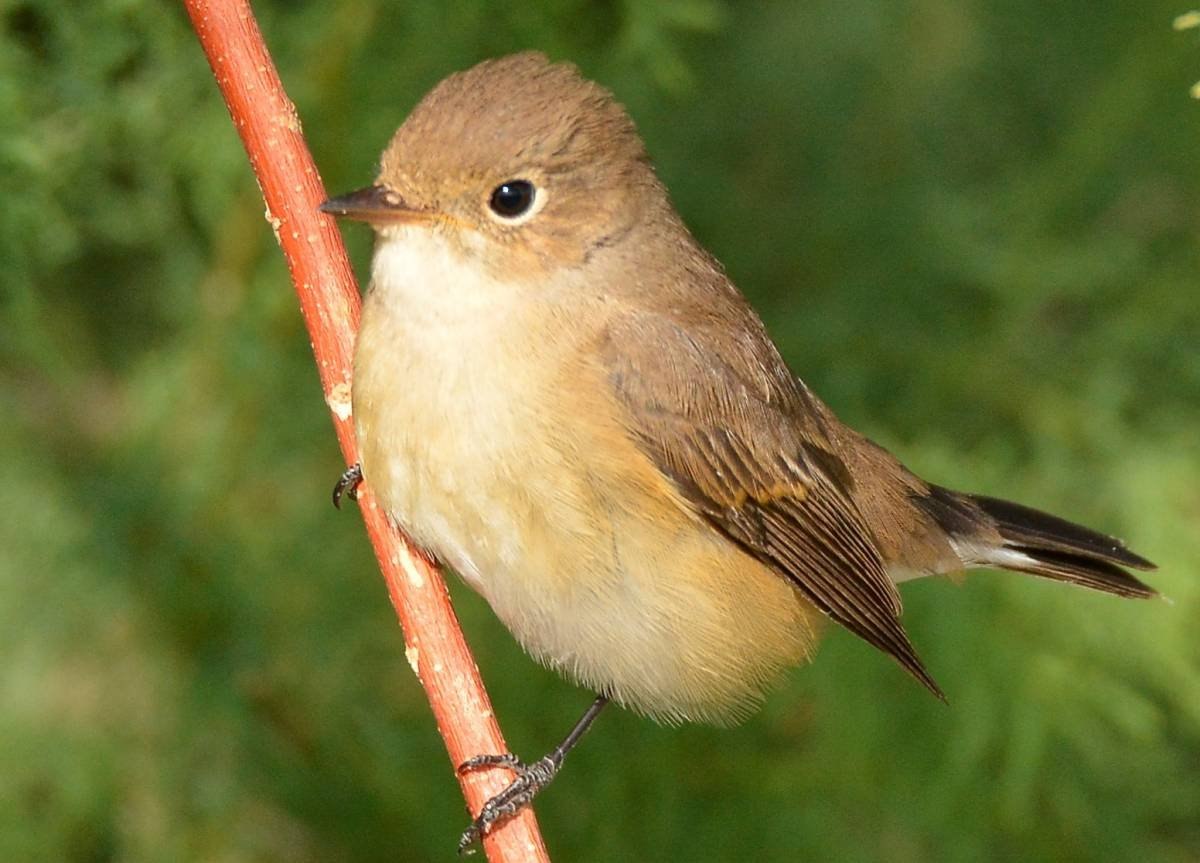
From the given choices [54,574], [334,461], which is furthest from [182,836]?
[334,461]

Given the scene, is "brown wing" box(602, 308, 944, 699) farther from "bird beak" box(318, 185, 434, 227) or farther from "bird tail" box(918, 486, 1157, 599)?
"bird beak" box(318, 185, 434, 227)

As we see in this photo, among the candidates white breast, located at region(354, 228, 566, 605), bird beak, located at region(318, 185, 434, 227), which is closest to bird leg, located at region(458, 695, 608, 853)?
white breast, located at region(354, 228, 566, 605)

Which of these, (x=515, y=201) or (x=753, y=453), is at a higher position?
(x=515, y=201)

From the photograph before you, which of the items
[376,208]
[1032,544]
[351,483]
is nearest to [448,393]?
[376,208]

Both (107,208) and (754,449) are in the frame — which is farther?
(107,208)

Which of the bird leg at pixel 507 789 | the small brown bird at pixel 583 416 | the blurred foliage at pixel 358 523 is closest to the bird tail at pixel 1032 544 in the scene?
the blurred foliage at pixel 358 523

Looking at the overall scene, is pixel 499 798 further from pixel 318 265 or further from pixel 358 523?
pixel 358 523

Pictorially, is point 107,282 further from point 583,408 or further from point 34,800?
point 583,408
